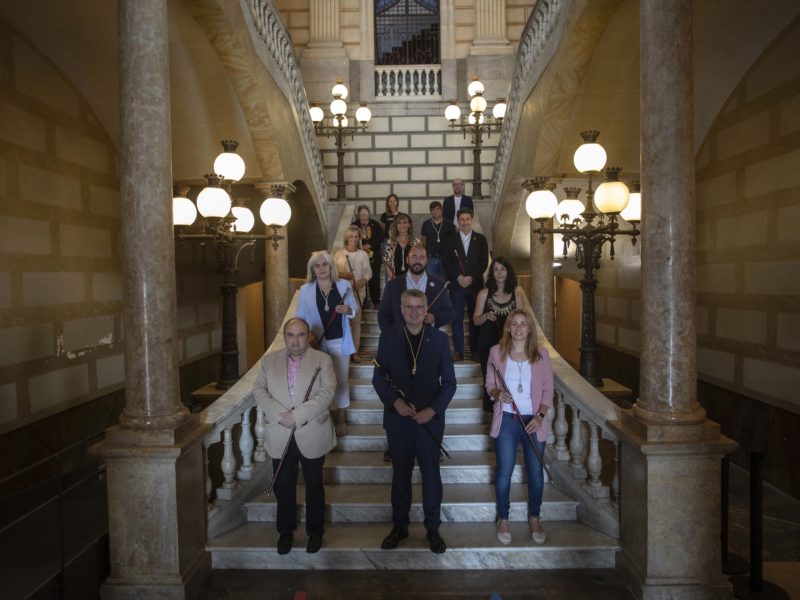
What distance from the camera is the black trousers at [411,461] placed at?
14.8ft

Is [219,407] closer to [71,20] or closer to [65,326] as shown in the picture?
[65,326]

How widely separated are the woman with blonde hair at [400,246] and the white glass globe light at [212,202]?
2.15m

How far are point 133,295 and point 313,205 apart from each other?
7.17m

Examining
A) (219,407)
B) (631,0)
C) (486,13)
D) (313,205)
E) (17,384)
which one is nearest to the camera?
(219,407)

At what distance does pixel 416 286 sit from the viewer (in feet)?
19.8

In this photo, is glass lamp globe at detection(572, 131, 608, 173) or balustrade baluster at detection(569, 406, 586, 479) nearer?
balustrade baluster at detection(569, 406, 586, 479)

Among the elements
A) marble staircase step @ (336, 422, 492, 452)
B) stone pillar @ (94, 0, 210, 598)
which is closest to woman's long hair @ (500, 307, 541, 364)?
marble staircase step @ (336, 422, 492, 452)

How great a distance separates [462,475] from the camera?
5.61 metres

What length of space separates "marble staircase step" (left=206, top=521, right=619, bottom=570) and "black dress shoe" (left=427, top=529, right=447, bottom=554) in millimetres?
64

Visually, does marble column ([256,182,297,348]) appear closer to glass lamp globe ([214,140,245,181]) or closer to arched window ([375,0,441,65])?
glass lamp globe ([214,140,245,181])

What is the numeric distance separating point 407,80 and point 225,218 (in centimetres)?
1013

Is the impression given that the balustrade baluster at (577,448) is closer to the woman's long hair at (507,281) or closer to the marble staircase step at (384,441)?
the marble staircase step at (384,441)

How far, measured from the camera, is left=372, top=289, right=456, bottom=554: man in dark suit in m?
4.51

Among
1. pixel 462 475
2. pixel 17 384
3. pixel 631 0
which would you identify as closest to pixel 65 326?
pixel 17 384
